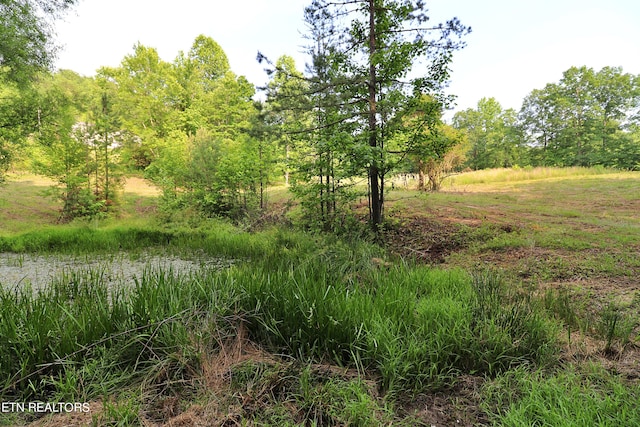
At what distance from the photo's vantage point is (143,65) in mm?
21938

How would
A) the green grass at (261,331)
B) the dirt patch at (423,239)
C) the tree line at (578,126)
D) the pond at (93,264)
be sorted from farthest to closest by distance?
the tree line at (578,126)
the dirt patch at (423,239)
the pond at (93,264)
the green grass at (261,331)

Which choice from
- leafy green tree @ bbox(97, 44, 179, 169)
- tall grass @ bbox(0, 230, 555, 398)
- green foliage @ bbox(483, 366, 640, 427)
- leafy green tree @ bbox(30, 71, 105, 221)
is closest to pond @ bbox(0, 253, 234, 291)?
tall grass @ bbox(0, 230, 555, 398)

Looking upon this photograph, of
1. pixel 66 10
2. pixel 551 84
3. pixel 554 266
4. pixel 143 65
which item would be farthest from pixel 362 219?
pixel 551 84

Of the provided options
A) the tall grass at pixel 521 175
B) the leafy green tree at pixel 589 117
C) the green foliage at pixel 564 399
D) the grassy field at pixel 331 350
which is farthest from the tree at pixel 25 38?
the leafy green tree at pixel 589 117

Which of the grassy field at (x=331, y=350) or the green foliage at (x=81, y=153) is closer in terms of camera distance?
the grassy field at (x=331, y=350)

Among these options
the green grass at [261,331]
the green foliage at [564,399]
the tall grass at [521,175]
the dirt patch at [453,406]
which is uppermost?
the tall grass at [521,175]

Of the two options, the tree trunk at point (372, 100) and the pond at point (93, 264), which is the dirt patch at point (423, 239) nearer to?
the tree trunk at point (372, 100)

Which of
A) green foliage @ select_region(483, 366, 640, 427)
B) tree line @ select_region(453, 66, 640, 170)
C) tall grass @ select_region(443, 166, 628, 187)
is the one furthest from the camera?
tree line @ select_region(453, 66, 640, 170)

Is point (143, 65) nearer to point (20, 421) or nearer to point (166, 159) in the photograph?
point (166, 159)

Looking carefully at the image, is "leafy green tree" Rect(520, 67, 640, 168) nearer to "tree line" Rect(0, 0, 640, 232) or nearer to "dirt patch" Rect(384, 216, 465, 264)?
"tree line" Rect(0, 0, 640, 232)

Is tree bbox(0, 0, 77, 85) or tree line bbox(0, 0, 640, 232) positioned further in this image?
tree bbox(0, 0, 77, 85)

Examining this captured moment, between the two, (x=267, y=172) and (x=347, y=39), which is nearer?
(x=347, y=39)

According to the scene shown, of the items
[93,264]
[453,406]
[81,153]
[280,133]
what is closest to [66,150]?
[81,153]

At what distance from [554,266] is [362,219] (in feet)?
13.7
